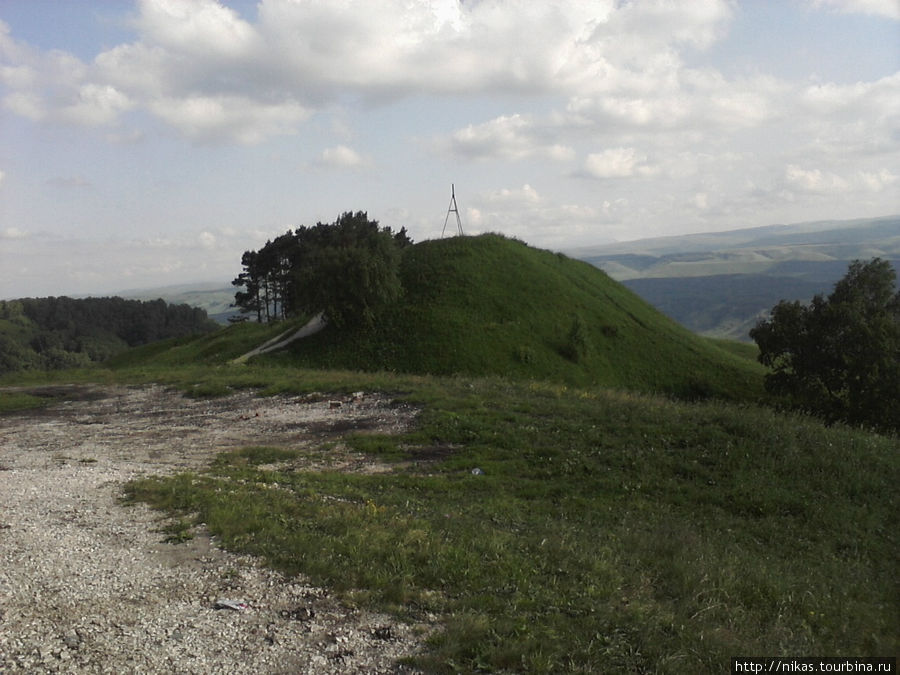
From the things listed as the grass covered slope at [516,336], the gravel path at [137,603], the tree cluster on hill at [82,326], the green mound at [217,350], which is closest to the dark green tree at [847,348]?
the grass covered slope at [516,336]

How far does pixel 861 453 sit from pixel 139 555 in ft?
55.3

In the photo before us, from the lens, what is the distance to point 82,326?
14162 centimetres

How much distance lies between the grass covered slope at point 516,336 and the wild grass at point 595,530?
20.5 meters

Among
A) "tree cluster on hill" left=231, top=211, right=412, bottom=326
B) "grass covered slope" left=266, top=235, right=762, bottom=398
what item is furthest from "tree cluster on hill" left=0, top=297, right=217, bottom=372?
"grass covered slope" left=266, top=235, right=762, bottom=398

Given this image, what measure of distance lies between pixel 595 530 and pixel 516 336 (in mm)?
31720

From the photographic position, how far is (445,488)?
1245 centimetres

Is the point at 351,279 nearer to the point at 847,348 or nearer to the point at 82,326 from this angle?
the point at 847,348

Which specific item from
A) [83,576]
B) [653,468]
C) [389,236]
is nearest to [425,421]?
[653,468]

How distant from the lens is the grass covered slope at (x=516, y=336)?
125 ft

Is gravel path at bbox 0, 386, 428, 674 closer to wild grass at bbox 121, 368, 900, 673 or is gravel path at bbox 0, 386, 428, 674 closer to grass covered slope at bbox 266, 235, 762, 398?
wild grass at bbox 121, 368, 900, 673

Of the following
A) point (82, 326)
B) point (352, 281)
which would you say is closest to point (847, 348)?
point (352, 281)

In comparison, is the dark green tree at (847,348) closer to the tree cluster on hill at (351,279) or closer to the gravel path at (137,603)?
the tree cluster on hill at (351,279)

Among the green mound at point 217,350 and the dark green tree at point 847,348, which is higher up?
the green mound at point 217,350

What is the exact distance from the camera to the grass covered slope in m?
38.2
